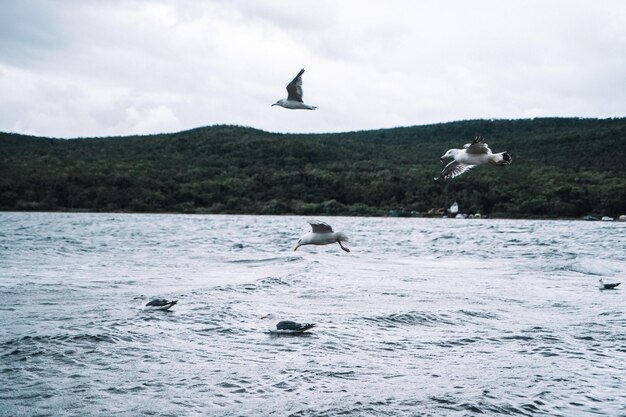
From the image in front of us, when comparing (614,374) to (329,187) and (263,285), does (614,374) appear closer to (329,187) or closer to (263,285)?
(263,285)

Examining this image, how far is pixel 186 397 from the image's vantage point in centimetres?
882

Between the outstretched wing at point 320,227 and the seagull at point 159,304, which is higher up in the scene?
the outstretched wing at point 320,227

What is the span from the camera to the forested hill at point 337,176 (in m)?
75.1

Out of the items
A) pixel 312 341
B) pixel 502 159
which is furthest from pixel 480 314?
pixel 502 159

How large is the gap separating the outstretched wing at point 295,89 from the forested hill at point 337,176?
62490mm

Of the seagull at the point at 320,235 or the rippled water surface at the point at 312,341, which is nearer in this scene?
the rippled water surface at the point at 312,341

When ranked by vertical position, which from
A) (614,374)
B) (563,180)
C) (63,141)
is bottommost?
(614,374)

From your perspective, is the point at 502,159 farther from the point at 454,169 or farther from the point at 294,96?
the point at 294,96

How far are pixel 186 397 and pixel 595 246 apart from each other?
1229 inches

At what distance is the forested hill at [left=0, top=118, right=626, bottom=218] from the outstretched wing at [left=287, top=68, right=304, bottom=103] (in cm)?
6249

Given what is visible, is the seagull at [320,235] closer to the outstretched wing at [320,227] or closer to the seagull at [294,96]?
the outstretched wing at [320,227]

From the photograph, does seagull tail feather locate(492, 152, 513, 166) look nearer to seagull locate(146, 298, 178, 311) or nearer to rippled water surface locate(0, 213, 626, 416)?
rippled water surface locate(0, 213, 626, 416)

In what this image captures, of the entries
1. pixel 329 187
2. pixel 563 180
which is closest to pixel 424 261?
pixel 563 180

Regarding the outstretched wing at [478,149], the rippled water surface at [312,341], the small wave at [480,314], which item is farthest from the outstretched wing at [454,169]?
the small wave at [480,314]
